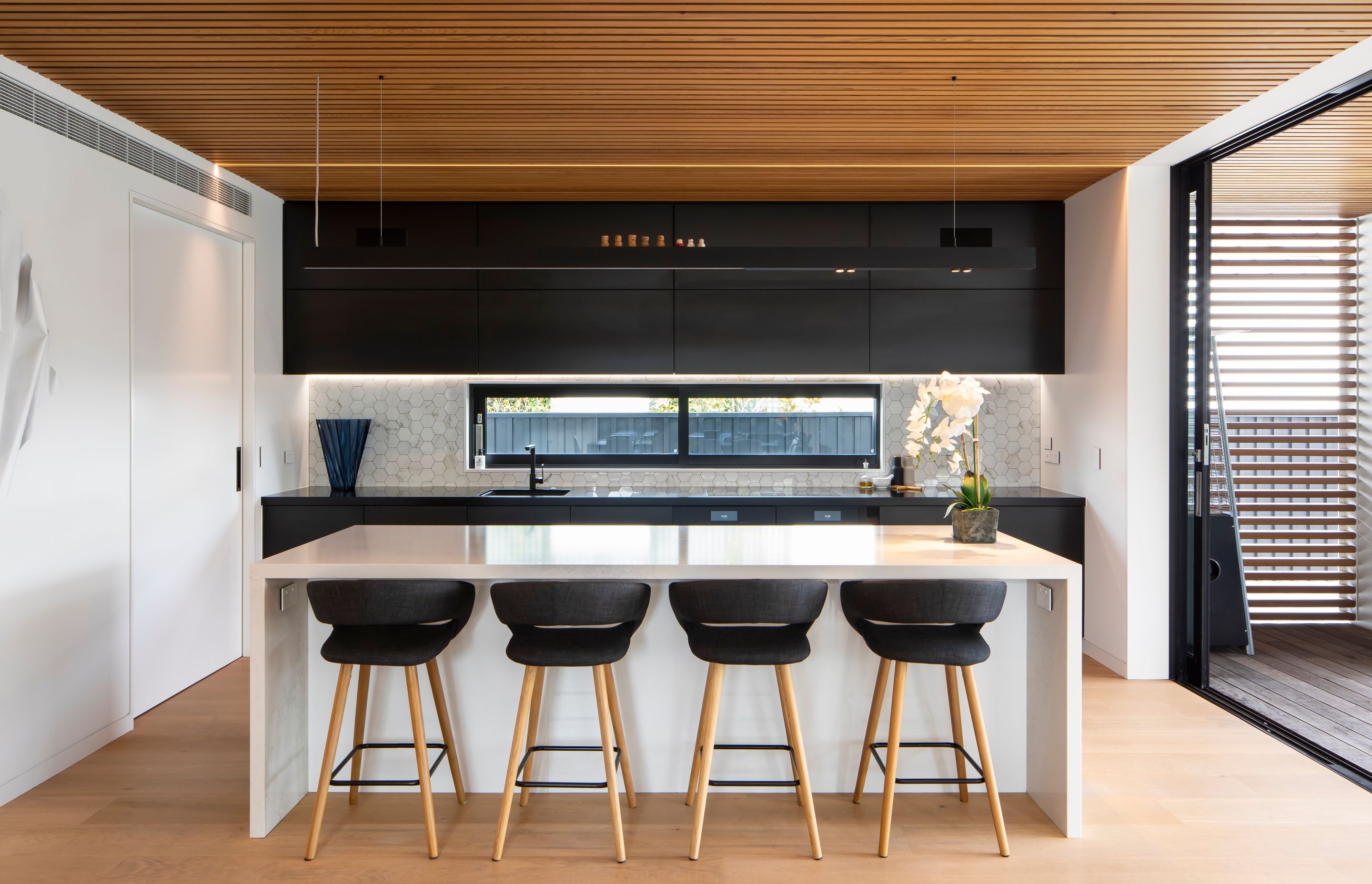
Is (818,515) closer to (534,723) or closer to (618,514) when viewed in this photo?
(618,514)

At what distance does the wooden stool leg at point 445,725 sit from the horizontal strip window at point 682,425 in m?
2.53

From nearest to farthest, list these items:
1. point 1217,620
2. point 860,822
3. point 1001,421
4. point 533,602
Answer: point 533,602, point 860,822, point 1217,620, point 1001,421

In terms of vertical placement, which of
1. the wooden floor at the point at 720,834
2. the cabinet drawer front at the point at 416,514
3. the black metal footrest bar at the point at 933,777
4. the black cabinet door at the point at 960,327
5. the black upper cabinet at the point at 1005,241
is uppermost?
the black upper cabinet at the point at 1005,241

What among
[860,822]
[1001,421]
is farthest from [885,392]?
[860,822]

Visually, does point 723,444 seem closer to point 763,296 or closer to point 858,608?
point 763,296

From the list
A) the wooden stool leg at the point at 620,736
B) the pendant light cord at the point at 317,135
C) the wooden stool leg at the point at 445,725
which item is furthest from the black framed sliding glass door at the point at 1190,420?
the pendant light cord at the point at 317,135

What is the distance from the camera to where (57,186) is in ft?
10.2

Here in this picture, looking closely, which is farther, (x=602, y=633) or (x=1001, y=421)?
(x=1001, y=421)

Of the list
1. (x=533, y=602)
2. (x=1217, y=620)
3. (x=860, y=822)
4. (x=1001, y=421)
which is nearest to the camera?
(x=533, y=602)

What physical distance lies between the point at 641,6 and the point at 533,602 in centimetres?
184

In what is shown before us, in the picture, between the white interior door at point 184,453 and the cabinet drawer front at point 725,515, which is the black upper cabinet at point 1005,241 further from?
Result: the white interior door at point 184,453

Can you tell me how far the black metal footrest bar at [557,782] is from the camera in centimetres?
253

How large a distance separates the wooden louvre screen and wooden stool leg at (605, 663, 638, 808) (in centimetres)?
429

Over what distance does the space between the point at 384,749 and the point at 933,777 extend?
193cm
